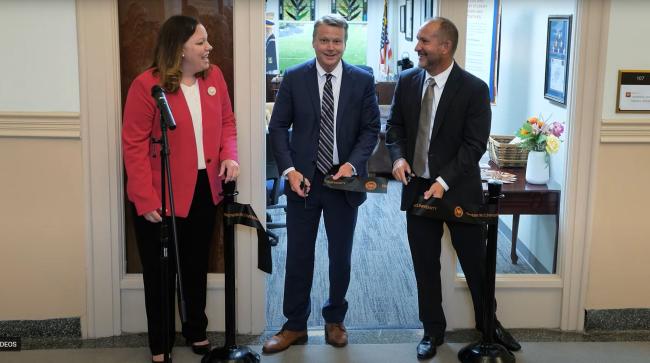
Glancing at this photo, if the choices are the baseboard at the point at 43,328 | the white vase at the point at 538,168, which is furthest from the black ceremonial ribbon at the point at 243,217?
the white vase at the point at 538,168

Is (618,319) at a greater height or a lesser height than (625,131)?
lesser

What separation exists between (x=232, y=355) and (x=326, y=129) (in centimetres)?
107

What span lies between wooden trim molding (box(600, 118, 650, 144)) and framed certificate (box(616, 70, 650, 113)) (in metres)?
0.06

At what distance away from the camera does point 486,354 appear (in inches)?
124

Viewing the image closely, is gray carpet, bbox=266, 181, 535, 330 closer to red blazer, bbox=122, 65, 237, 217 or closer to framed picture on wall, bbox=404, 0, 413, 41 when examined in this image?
red blazer, bbox=122, 65, 237, 217

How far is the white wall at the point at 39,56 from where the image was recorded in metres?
3.15

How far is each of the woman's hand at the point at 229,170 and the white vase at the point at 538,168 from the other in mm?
1663

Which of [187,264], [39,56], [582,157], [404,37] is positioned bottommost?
[187,264]

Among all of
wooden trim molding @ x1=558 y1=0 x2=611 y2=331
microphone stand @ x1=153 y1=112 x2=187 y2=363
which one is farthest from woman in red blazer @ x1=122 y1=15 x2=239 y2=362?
wooden trim molding @ x1=558 y1=0 x2=611 y2=331

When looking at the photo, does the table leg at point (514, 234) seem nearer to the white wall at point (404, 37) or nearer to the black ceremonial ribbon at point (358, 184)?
the black ceremonial ribbon at point (358, 184)

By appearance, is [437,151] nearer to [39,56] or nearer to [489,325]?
[489,325]

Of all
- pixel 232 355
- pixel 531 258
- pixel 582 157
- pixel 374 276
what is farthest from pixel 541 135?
pixel 232 355

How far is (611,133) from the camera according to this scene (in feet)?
11.2

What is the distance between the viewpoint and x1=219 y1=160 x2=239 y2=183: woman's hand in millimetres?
3041
